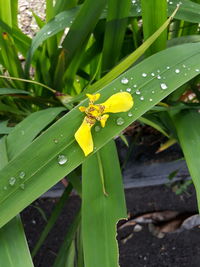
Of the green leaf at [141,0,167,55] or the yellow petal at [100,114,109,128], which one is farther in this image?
the green leaf at [141,0,167,55]

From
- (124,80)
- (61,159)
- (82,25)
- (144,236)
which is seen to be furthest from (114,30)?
(144,236)

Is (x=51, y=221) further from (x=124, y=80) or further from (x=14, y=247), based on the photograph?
(x=124, y=80)

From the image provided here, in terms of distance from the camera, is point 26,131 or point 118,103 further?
point 26,131

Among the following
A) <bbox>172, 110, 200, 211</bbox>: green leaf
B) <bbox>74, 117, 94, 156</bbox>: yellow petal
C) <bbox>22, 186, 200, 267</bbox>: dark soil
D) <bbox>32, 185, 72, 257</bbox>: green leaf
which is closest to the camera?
<bbox>74, 117, 94, 156</bbox>: yellow petal

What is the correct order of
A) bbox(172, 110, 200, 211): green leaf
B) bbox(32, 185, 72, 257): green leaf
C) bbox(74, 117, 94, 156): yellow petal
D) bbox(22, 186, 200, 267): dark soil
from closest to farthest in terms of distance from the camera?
bbox(74, 117, 94, 156): yellow petal < bbox(172, 110, 200, 211): green leaf < bbox(32, 185, 72, 257): green leaf < bbox(22, 186, 200, 267): dark soil

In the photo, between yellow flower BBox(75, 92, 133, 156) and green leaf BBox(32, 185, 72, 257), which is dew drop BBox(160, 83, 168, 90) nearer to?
yellow flower BBox(75, 92, 133, 156)

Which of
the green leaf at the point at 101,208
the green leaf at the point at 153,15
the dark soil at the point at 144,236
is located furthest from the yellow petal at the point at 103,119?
the dark soil at the point at 144,236

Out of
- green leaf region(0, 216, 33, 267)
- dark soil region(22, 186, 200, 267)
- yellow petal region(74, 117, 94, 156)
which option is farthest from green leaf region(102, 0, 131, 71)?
dark soil region(22, 186, 200, 267)
